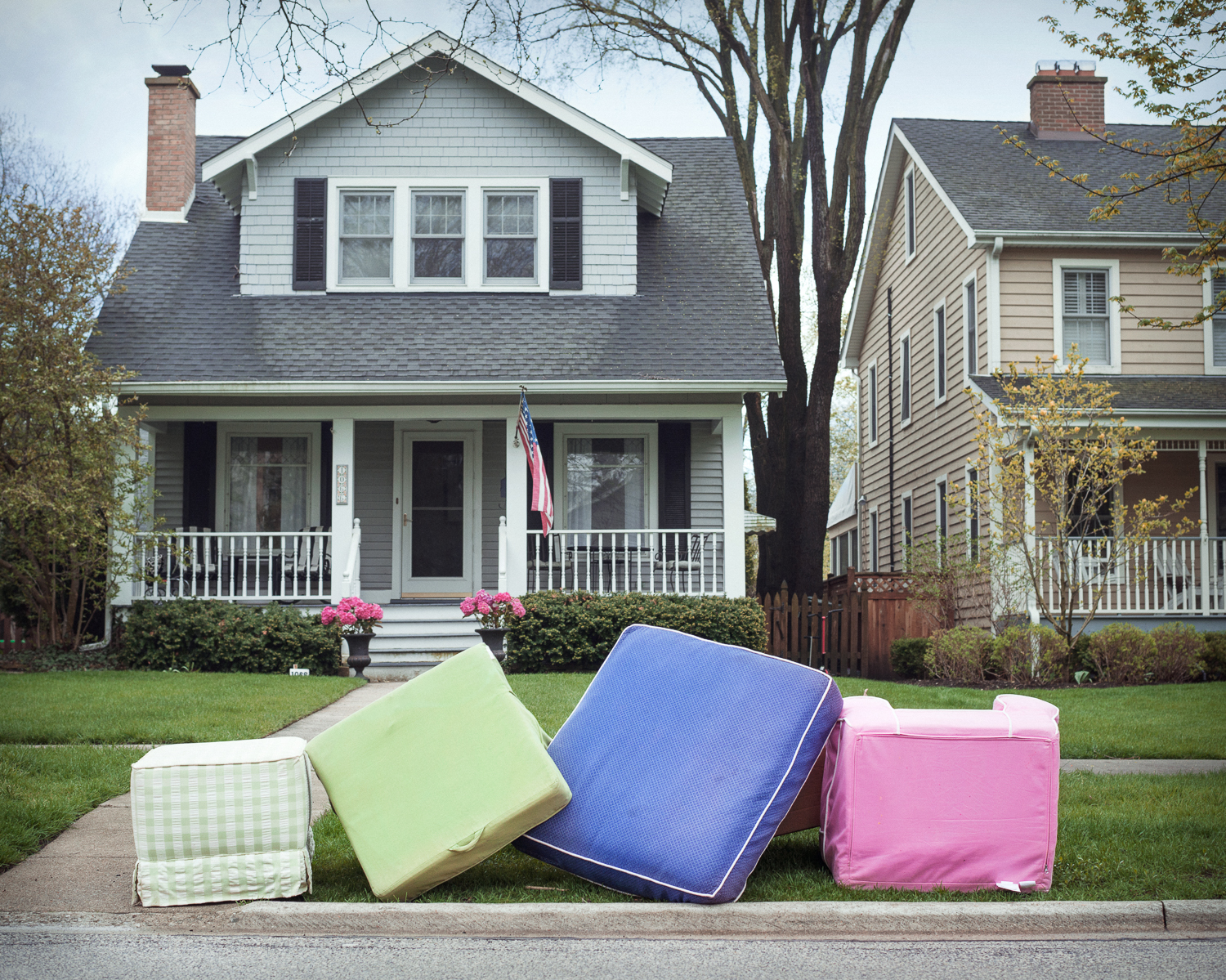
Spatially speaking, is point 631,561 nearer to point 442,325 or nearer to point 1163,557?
point 442,325

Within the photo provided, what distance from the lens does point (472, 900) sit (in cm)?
449

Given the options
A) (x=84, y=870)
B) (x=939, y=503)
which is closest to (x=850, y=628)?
(x=939, y=503)

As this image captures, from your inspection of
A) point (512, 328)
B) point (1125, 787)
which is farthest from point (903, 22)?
point (1125, 787)

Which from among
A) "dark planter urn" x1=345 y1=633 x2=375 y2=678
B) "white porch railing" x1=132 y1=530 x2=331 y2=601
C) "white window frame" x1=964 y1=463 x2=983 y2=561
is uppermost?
"white window frame" x1=964 y1=463 x2=983 y2=561

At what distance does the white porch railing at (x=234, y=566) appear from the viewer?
13703mm

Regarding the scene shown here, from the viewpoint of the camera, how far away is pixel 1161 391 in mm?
15734

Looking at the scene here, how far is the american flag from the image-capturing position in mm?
13039

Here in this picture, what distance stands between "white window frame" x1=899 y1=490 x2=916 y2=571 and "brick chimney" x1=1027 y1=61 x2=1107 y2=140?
6522 millimetres

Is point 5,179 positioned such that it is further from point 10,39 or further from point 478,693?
point 478,693

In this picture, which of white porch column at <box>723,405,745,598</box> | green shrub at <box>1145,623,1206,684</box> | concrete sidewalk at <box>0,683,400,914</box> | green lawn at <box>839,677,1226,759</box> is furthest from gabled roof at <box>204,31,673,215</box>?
concrete sidewalk at <box>0,683,400,914</box>

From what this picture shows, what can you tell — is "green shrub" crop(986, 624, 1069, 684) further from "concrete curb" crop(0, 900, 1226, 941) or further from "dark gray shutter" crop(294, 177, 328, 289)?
"dark gray shutter" crop(294, 177, 328, 289)

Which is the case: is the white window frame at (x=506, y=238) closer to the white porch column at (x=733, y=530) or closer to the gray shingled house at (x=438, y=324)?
the gray shingled house at (x=438, y=324)

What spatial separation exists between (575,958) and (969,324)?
49.7 ft

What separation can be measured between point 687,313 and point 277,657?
22.1 ft
